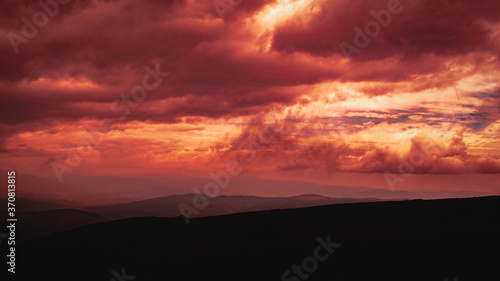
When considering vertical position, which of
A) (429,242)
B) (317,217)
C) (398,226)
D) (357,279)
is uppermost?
(317,217)

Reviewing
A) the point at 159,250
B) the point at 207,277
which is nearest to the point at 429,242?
the point at 207,277

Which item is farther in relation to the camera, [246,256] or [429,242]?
[246,256]

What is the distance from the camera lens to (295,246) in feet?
144

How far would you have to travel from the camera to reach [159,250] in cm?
5100

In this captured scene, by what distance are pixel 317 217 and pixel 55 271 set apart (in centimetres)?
4358

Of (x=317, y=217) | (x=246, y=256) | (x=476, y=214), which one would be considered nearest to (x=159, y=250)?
(x=246, y=256)

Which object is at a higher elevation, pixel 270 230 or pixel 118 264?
pixel 270 230

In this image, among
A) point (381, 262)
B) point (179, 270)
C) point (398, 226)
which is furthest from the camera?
point (398, 226)

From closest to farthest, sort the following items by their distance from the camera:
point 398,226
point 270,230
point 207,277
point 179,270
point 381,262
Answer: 1. point 381,262
2. point 207,277
3. point 179,270
4. point 398,226
5. point 270,230

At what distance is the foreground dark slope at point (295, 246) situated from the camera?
32375 mm

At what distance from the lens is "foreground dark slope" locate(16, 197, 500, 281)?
32.4 m

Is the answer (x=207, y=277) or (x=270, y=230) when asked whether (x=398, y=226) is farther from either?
(x=207, y=277)

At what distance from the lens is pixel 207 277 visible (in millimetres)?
35875

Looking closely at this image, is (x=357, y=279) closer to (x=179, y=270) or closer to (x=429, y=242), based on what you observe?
(x=429, y=242)
